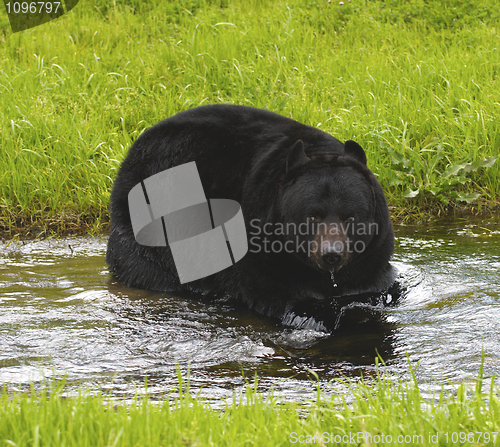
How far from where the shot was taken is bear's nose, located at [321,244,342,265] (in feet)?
11.0

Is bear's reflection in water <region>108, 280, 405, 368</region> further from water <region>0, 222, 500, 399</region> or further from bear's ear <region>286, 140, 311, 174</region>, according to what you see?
bear's ear <region>286, 140, 311, 174</region>

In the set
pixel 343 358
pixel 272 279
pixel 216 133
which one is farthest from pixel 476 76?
pixel 343 358

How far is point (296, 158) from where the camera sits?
369cm

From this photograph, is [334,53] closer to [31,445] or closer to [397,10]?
[397,10]

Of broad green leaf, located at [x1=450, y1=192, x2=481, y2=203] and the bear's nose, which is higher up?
the bear's nose

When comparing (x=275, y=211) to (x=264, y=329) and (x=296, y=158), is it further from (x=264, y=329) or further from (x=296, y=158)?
(x=264, y=329)

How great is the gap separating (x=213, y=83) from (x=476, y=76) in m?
3.15

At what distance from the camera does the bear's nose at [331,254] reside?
3342 millimetres

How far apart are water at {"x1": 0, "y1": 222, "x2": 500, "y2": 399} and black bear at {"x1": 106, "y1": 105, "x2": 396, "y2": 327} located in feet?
0.56

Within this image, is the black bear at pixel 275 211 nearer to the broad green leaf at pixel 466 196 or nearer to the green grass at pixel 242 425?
the green grass at pixel 242 425

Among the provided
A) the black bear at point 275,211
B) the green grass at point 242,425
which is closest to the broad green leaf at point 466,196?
the black bear at point 275,211

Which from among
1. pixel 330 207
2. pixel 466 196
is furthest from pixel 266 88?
pixel 330 207

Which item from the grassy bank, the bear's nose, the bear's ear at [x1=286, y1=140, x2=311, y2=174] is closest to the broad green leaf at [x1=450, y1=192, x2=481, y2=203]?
the grassy bank

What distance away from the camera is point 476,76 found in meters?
7.28
